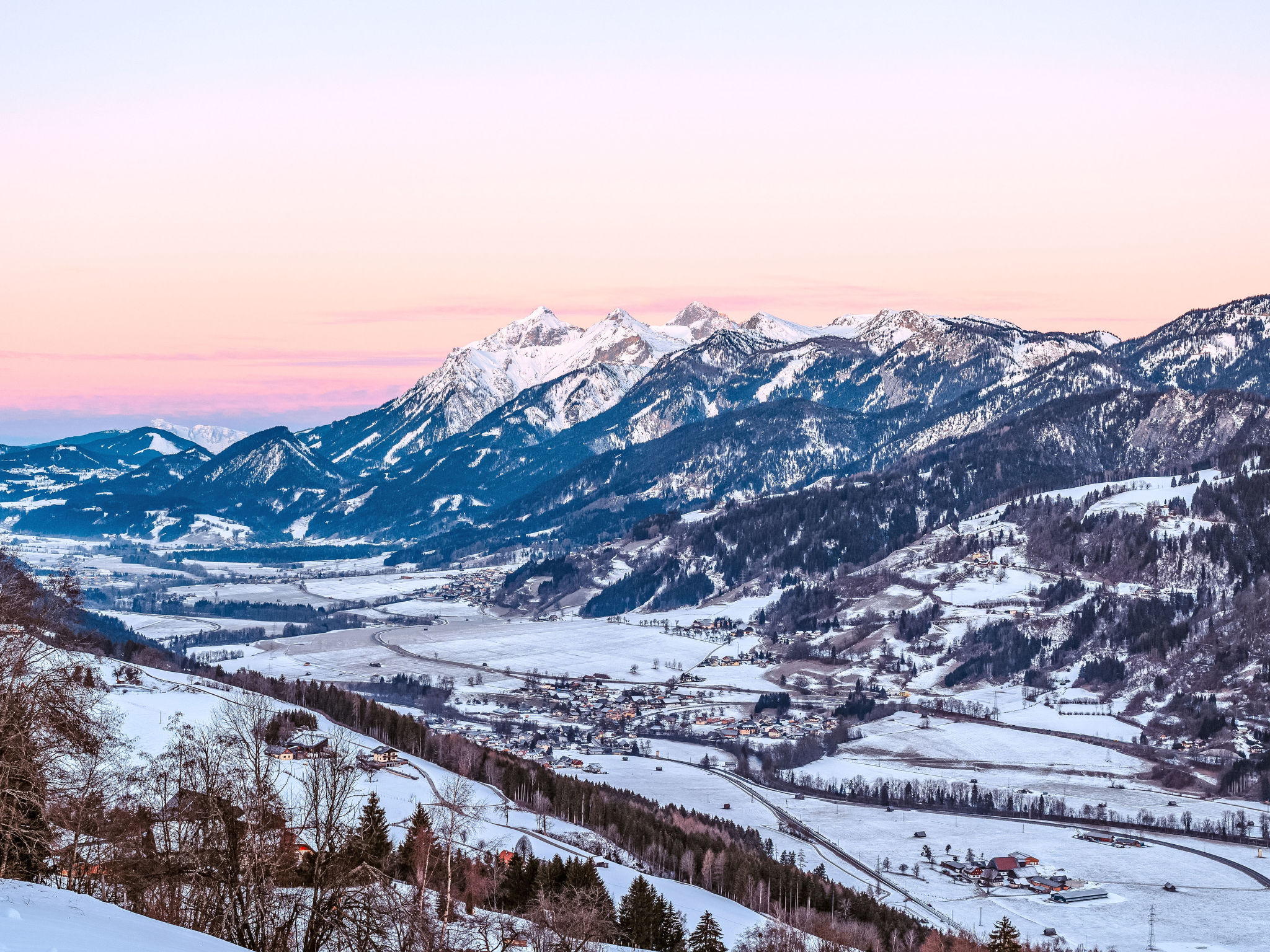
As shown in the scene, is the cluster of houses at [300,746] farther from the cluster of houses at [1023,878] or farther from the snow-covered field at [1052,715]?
the snow-covered field at [1052,715]

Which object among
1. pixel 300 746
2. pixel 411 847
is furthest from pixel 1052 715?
pixel 411 847

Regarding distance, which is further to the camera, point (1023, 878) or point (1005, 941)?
point (1023, 878)

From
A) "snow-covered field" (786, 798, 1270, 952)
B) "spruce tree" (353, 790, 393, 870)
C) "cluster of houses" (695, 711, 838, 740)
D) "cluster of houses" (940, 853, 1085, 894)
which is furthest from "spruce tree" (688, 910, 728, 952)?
"cluster of houses" (695, 711, 838, 740)

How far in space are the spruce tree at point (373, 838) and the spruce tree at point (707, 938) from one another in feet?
52.1

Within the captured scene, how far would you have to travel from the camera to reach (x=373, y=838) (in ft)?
175

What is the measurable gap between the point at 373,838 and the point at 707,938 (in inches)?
763

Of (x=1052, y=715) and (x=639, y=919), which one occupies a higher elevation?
(x=639, y=919)

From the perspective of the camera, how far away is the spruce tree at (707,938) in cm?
6300

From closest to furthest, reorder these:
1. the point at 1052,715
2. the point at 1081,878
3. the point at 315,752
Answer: the point at 315,752, the point at 1081,878, the point at 1052,715

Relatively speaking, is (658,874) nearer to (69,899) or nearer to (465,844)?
(465,844)

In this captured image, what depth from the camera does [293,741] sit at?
88000 millimetres

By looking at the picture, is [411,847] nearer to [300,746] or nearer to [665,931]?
[665,931]

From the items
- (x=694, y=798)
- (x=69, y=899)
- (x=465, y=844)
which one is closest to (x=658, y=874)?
(x=465, y=844)

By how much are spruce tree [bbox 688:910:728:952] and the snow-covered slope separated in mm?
41099
